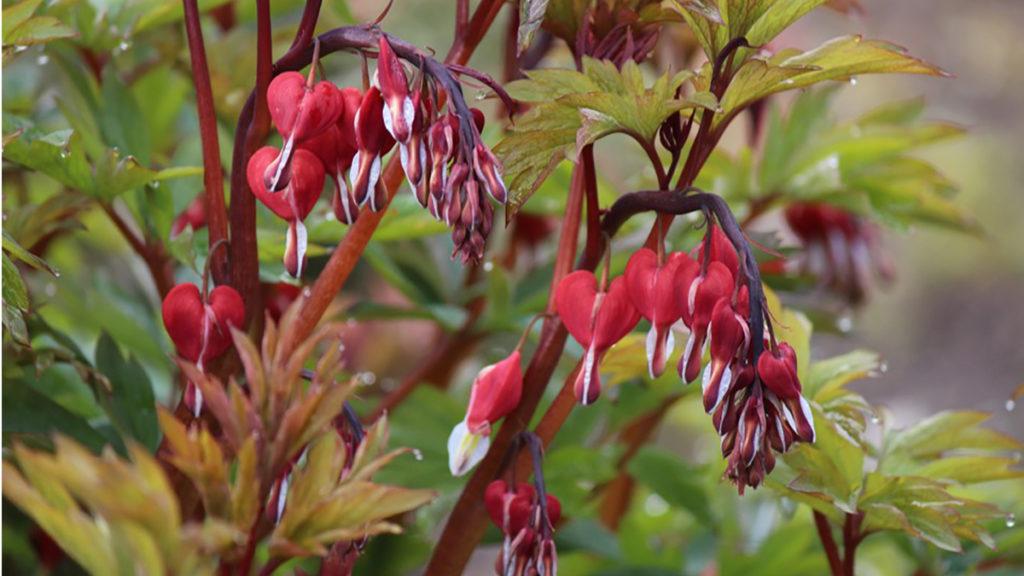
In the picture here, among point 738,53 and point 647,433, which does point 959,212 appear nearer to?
point 647,433

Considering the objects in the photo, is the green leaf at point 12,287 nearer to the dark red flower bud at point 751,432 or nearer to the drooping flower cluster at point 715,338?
the drooping flower cluster at point 715,338

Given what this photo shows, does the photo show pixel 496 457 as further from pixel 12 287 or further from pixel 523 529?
pixel 12 287

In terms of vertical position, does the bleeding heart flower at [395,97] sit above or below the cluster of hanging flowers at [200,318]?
above

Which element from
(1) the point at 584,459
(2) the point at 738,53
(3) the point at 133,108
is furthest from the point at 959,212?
(3) the point at 133,108

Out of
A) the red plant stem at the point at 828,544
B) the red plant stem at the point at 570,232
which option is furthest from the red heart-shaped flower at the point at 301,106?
the red plant stem at the point at 828,544

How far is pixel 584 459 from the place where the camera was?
975mm

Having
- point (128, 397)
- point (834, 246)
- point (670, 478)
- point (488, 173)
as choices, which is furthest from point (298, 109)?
point (834, 246)

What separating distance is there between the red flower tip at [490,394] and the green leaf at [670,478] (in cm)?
49

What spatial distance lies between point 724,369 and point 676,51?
84cm

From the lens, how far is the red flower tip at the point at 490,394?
69 centimetres

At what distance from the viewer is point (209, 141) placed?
72cm

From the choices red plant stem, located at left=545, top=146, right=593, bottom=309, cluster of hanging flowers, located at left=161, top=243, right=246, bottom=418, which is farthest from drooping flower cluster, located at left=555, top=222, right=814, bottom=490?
cluster of hanging flowers, located at left=161, top=243, right=246, bottom=418

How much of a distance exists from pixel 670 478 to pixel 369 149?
0.65 meters

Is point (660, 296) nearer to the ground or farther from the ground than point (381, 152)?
nearer to the ground
